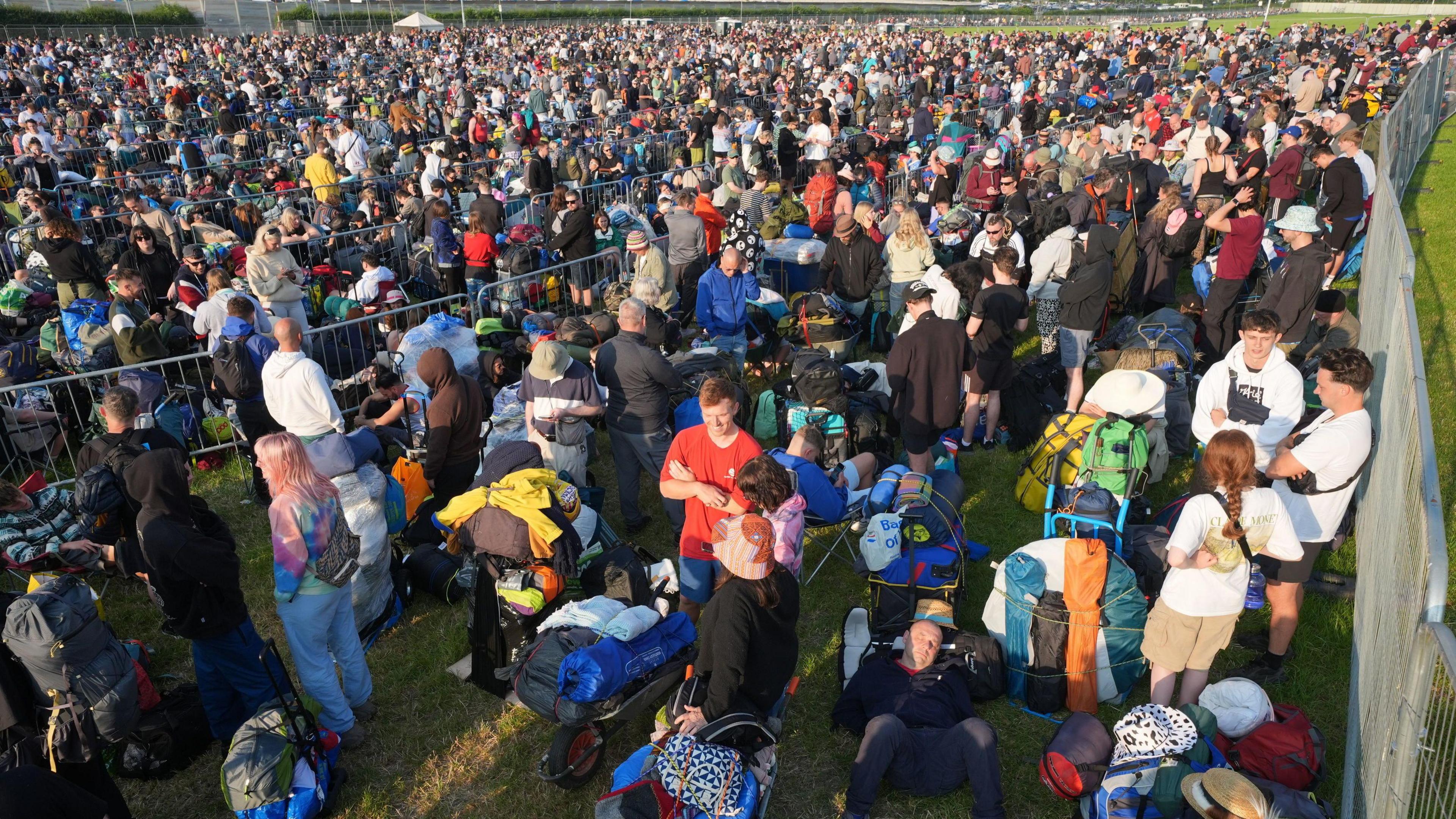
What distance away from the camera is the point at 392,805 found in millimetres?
4680

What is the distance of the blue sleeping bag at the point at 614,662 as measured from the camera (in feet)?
14.5

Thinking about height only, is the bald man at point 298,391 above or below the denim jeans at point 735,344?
above

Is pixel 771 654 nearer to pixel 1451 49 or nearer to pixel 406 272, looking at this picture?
pixel 406 272

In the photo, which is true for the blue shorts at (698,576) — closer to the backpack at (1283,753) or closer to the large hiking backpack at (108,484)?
the backpack at (1283,753)

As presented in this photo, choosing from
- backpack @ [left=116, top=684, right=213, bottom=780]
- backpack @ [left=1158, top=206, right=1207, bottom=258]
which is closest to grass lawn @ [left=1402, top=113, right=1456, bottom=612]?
backpack @ [left=1158, top=206, right=1207, bottom=258]

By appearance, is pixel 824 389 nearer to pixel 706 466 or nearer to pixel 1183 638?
pixel 706 466

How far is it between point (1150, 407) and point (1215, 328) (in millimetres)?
2973

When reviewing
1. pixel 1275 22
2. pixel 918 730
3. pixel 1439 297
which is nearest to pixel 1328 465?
pixel 918 730

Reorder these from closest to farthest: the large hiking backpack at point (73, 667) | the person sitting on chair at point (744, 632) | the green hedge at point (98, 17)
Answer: the person sitting on chair at point (744, 632)
the large hiking backpack at point (73, 667)
the green hedge at point (98, 17)

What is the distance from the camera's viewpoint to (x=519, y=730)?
515 cm

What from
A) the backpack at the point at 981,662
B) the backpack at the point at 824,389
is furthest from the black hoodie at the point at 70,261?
the backpack at the point at 981,662

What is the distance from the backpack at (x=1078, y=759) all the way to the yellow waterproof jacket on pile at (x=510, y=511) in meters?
2.81

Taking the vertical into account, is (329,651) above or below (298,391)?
below

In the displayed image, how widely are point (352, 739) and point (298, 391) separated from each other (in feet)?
7.58
